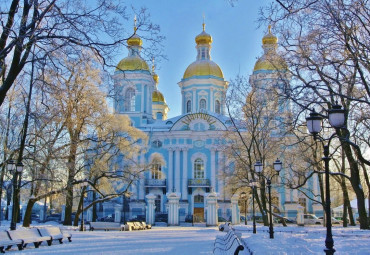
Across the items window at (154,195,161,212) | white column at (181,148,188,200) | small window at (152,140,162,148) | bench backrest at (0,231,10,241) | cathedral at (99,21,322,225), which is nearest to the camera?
bench backrest at (0,231,10,241)

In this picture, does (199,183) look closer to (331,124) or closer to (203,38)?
(203,38)

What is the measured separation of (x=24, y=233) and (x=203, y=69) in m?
38.0

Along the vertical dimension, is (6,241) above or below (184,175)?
below

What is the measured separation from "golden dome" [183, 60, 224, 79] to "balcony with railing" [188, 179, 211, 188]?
12124mm

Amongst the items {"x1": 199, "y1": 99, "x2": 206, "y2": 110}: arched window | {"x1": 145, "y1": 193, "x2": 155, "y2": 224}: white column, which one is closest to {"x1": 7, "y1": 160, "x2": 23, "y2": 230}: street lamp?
{"x1": 145, "y1": 193, "x2": 155, "y2": 224}: white column

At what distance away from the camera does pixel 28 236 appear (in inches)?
512

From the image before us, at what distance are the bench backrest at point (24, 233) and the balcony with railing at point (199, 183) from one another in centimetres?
3052

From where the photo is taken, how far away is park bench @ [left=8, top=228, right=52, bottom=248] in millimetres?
12241

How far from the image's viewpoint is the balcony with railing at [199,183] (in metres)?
43.6

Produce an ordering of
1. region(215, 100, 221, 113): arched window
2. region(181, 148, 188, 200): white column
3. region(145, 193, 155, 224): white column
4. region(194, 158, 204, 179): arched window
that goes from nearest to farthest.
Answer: region(145, 193, 155, 224): white column < region(181, 148, 188, 200): white column < region(194, 158, 204, 179): arched window < region(215, 100, 221, 113): arched window

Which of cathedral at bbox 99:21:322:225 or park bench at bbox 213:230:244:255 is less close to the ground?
cathedral at bbox 99:21:322:225

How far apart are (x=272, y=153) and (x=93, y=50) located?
17394 millimetres

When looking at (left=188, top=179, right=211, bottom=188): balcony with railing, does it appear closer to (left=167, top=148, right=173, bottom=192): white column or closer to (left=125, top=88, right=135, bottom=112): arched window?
(left=167, top=148, right=173, bottom=192): white column

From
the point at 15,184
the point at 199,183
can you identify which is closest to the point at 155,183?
the point at 199,183
